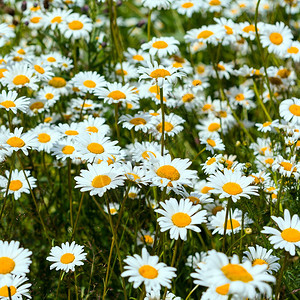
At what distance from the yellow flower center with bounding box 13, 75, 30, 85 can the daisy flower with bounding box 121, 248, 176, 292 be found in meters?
1.77

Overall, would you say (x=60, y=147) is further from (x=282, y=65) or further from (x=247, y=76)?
(x=282, y=65)

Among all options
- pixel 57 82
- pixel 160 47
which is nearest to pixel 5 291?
pixel 57 82

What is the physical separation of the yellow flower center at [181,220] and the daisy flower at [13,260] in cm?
59

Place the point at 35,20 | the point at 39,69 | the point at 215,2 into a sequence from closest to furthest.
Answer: the point at 39,69
the point at 215,2
the point at 35,20

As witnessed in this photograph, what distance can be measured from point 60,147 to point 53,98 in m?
0.67

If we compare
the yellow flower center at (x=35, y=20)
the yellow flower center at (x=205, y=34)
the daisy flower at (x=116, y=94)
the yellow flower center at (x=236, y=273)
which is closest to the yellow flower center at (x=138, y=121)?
the daisy flower at (x=116, y=94)

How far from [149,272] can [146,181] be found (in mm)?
507

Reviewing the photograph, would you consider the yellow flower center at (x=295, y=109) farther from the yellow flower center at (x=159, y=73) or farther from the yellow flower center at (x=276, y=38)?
the yellow flower center at (x=159, y=73)

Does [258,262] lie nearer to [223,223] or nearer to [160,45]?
[223,223]

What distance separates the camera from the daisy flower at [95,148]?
2234 mm

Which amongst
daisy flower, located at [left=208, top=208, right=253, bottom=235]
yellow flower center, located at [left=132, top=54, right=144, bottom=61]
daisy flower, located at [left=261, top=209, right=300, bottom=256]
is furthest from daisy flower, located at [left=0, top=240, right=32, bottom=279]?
yellow flower center, located at [left=132, top=54, right=144, bottom=61]

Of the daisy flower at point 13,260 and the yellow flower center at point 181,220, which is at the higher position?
the yellow flower center at point 181,220

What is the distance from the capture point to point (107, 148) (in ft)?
7.65

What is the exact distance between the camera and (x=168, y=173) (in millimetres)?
2014
